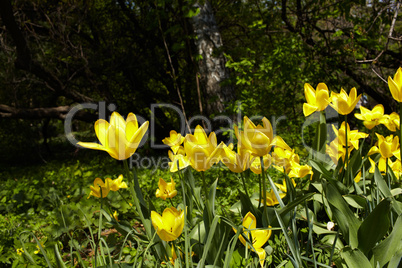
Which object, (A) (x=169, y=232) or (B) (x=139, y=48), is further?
(B) (x=139, y=48)

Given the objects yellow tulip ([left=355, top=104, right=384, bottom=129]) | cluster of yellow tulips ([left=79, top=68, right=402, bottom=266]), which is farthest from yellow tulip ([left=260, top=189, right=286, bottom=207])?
yellow tulip ([left=355, top=104, right=384, bottom=129])

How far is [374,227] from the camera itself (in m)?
1.00

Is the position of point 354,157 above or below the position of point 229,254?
above

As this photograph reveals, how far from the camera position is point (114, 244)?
4.90 ft

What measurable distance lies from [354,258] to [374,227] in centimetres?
13

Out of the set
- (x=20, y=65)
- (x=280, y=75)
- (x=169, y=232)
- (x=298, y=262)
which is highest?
(x=20, y=65)

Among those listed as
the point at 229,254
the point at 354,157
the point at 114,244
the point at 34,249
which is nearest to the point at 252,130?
the point at 229,254

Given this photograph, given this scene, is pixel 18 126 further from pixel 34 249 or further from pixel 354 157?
pixel 354 157

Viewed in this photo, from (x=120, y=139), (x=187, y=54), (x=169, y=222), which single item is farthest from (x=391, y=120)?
(x=187, y=54)

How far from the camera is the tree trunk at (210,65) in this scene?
4223 millimetres

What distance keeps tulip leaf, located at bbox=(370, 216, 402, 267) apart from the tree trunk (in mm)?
3313

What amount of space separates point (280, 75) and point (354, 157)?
287 cm

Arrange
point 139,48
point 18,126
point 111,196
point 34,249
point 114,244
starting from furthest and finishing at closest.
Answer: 1. point 18,126
2. point 139,48
3. point 111,196
4. point 34,249
5. point 114,244

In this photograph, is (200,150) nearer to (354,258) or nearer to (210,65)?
(354,258)
